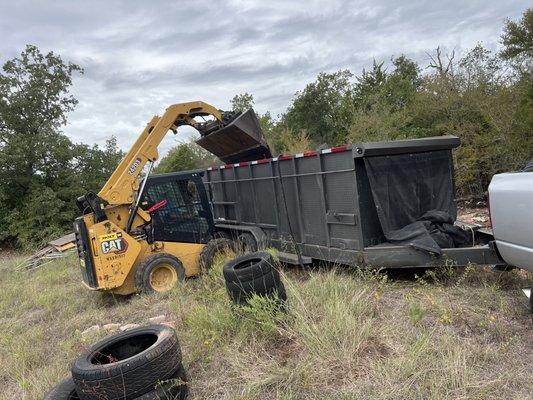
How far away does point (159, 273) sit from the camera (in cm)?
818

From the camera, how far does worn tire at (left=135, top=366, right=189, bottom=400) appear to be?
3611 millimetres

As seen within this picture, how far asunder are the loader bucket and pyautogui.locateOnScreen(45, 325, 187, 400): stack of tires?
561cm

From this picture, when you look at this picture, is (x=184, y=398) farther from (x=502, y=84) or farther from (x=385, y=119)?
(x=385, y=119)

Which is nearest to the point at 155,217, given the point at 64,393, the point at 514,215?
the point at 64,393

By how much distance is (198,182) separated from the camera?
359 inches

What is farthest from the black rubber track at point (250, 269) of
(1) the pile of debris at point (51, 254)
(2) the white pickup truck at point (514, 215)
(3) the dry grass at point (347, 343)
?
(1) the pile of debris at point (51, 254)

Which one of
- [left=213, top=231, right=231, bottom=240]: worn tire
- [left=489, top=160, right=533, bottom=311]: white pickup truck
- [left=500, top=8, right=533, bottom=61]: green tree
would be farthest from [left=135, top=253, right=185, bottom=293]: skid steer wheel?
[left=500, top=8, right=533, bottom=61]: green tree

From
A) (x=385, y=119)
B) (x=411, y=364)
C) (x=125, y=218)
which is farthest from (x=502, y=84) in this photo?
(x=411, y=364)

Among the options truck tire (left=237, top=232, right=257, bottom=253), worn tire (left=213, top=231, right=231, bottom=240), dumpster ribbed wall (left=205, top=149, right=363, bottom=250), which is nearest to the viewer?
dumpster ribbed wall (left=205, top=149, right=363, bottom=250)

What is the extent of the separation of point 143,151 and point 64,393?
511 cm

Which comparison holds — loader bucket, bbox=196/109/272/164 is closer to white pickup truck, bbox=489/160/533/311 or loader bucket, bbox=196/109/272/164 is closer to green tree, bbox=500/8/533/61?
white pickup truck, bbox=489/160/533/311

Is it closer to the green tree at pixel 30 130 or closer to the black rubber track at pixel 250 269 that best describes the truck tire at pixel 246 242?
the black rubber track at pixel 250 269

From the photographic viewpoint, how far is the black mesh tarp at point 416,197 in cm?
630

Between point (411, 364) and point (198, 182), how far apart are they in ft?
20.4
